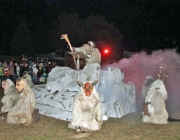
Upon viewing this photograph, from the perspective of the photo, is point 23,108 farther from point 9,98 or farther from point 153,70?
point 153,70

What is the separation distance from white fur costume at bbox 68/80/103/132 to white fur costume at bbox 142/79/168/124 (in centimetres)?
249

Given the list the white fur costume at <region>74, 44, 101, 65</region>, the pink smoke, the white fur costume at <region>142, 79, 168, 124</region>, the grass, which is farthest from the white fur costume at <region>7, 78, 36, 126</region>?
the pink smoke

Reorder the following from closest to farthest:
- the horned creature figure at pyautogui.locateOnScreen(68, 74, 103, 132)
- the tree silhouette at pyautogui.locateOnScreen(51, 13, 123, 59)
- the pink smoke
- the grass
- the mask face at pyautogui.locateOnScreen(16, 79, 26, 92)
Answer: the grass, the horned creature figure at pyautogui.locateOnScreen(68, 74, 103, 132), the mask face at pyautogui.locateOnScreen(16, 79, 26, 92), the pink smoke, the tree silhouette at pyautogui.locateOnScreen(51, 13, 123, 59)

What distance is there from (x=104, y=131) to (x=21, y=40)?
31939 mm

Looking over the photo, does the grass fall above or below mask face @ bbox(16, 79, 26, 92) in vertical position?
below

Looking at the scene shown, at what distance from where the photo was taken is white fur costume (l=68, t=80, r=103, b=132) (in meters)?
9.55

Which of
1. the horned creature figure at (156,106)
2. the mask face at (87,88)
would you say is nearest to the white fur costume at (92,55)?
the horned creature figure at (156,106)

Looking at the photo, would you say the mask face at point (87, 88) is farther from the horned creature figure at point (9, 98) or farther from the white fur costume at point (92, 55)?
the white fur costume at point (92, 55)

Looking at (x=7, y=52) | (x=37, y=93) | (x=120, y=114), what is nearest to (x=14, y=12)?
(x=7, y=52)

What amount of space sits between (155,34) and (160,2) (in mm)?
3909

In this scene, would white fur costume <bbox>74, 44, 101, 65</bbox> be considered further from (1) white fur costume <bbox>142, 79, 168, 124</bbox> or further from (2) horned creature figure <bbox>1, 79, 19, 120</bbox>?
(2) horned creature figure <bbox>1, 79, 19, 120</bbox>

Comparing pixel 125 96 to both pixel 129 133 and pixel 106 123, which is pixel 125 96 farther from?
pixel 129 133

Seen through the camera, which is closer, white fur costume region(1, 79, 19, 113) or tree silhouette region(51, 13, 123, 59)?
white fur costume region(1, 79, 19, 113)

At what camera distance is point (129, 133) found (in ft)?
31.5
